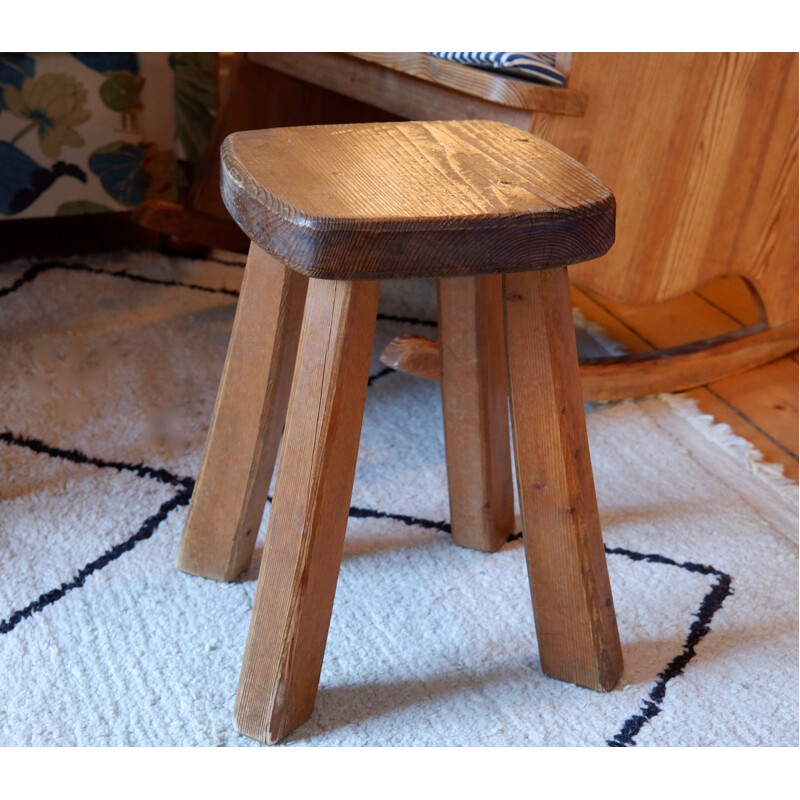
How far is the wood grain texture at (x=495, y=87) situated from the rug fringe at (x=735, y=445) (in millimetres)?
412

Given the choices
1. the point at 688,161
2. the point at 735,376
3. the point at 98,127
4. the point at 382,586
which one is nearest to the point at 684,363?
the point at 735,376

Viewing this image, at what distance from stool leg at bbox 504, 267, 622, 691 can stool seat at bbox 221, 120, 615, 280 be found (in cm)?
6

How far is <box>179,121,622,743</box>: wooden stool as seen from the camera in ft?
1.72

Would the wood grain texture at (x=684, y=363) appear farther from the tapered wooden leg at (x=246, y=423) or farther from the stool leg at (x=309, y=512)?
the stool leg at (x=309, y=512)

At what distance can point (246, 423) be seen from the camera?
728mm

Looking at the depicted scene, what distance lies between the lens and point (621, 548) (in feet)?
2.86

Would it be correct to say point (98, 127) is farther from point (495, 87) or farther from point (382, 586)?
point (382, 586)

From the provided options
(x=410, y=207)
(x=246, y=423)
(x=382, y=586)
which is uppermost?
(x=410, y=207)

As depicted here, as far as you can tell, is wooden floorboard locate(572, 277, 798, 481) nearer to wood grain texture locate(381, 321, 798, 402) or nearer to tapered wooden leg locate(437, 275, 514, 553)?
wood grain texture locate(381, 321, 798, 402)

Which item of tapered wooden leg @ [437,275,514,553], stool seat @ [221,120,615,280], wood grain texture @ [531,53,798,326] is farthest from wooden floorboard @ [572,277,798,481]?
stool seat @ [221,120,615,280]

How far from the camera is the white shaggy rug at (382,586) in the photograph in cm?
66

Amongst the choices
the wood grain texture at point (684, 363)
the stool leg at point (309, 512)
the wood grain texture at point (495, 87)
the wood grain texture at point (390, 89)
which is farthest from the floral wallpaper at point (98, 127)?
the stool leg at point (309, 512)

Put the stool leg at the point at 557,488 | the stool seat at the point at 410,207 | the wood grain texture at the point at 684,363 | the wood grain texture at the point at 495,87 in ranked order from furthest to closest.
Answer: the wood grain texture at the point at 684,363
the wood grain texture at the point at 495,87
the stool leg at the point at 557,488
the stool seat at the point at 410,207

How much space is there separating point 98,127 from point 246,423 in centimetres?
77
